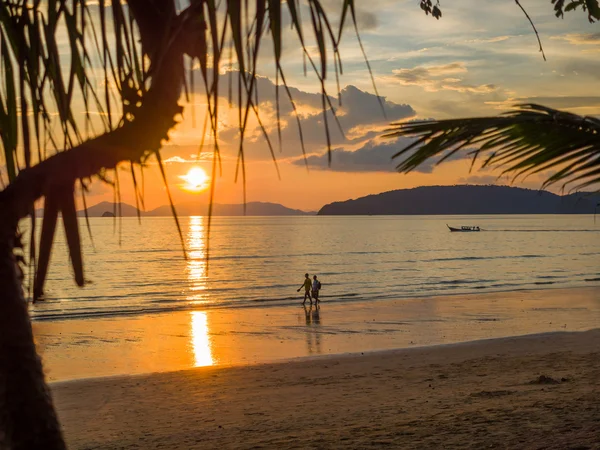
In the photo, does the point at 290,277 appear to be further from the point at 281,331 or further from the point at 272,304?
the point at 281,331

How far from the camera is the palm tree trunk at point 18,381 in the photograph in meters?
1.57

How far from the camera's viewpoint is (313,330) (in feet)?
84.2

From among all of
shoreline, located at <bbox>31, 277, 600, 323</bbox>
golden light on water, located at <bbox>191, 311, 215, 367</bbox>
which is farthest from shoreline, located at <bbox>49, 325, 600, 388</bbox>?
shoreline, located at <bbox>31, 277, 600, 323</bbox>

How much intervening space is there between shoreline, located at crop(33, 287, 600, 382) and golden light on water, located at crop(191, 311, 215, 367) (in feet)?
0.11

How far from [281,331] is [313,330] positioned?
1.18 m

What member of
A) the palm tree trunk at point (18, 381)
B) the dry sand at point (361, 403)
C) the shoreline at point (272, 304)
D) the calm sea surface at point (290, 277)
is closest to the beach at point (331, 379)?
the dry sand at point (361, 403)

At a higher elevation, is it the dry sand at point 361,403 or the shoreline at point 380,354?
the dry sand at point 361,403

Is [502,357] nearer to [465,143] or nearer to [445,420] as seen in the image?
[445,420]

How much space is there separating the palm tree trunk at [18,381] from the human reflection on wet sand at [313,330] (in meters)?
18.9

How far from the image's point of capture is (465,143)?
2.71 m

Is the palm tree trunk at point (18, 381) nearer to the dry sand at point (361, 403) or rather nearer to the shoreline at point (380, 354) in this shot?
the dry sand at point (361, 403)

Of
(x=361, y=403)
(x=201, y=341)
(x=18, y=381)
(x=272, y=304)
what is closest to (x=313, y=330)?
(x=201, y=341)

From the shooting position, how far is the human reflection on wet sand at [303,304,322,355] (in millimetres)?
21297

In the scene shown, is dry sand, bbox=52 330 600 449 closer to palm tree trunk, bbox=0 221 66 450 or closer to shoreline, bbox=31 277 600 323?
palm tree trunk, bbox=0 221 66 450
